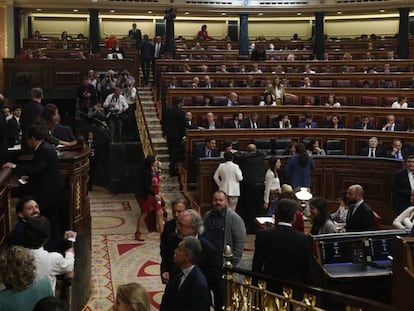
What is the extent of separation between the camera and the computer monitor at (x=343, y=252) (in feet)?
17.2

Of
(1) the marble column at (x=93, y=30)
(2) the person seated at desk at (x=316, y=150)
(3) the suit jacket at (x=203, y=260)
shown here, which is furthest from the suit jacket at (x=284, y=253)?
(1) the marble column at (x=93, y=30)

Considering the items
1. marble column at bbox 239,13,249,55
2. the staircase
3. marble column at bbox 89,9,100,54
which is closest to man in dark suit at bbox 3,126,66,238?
the staircase

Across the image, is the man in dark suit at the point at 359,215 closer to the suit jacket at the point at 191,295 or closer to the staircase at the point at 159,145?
the suit jacket at the point at 191,295

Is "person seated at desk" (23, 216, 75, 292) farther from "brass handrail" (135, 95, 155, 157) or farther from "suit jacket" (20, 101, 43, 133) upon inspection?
"brass handrail" (135, 95, 155, 157)

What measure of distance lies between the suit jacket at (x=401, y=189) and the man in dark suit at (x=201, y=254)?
15.3 ft

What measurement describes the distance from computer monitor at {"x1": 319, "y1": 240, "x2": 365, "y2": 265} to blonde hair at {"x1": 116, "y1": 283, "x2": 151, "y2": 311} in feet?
8.16

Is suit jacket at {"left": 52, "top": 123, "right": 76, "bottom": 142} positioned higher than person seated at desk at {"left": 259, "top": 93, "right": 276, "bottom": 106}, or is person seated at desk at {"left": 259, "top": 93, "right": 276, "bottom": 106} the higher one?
person seated at desk at {"left": 259, "top": 93, "right": 276, "bottom": 106}

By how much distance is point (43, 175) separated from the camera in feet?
18.8

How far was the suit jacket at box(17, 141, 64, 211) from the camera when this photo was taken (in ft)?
18.2

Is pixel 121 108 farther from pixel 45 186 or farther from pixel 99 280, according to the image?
pixel 45 186

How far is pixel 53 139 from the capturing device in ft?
21.6

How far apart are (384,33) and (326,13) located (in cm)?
395

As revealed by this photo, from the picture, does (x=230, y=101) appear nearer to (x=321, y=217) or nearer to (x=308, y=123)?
(x=308, y=123)

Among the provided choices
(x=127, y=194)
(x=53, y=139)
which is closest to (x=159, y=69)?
(x=127, y=194)
